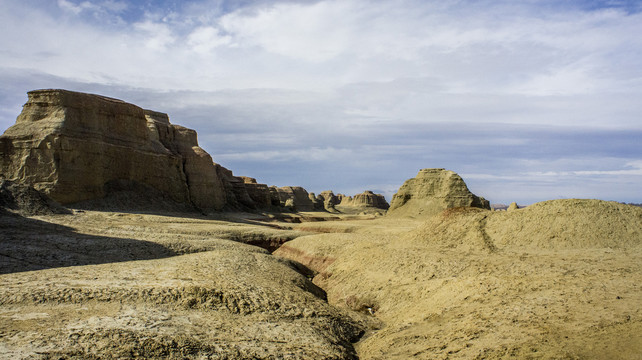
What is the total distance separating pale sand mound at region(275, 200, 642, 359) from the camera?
16.2 feet

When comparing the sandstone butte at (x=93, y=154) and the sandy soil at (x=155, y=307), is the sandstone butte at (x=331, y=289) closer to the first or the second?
the sandy soil at (x=155, y=307)

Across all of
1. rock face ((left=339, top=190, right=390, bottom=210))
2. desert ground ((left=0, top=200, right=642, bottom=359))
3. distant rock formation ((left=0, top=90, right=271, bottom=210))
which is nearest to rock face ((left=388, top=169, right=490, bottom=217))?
distant rock formation ((left=0, top=90, right=271, bottom=210))

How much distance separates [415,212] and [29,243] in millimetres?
26192

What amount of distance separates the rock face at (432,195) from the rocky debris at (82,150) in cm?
1620

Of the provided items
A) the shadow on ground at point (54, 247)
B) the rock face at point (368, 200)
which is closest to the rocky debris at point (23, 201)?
the shadow on ground at point (54, 247)

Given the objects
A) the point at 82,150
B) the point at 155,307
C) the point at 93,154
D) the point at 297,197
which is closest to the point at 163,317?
the point at 155,307

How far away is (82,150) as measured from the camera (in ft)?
76.6

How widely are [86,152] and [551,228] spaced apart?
22373mm

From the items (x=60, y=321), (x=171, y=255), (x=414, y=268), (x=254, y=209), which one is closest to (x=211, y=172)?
(x=254, y=209)

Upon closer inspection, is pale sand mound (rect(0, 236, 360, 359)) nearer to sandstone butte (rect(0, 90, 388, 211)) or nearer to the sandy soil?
the sandy soil

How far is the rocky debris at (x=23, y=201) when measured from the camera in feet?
50.3

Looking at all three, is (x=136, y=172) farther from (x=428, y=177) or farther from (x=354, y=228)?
(x=428, y=177)

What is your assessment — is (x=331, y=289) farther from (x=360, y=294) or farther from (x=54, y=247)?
(x=54, y=247)

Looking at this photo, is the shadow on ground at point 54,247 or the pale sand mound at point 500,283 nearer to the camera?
the pale sand mound at point 500,283
